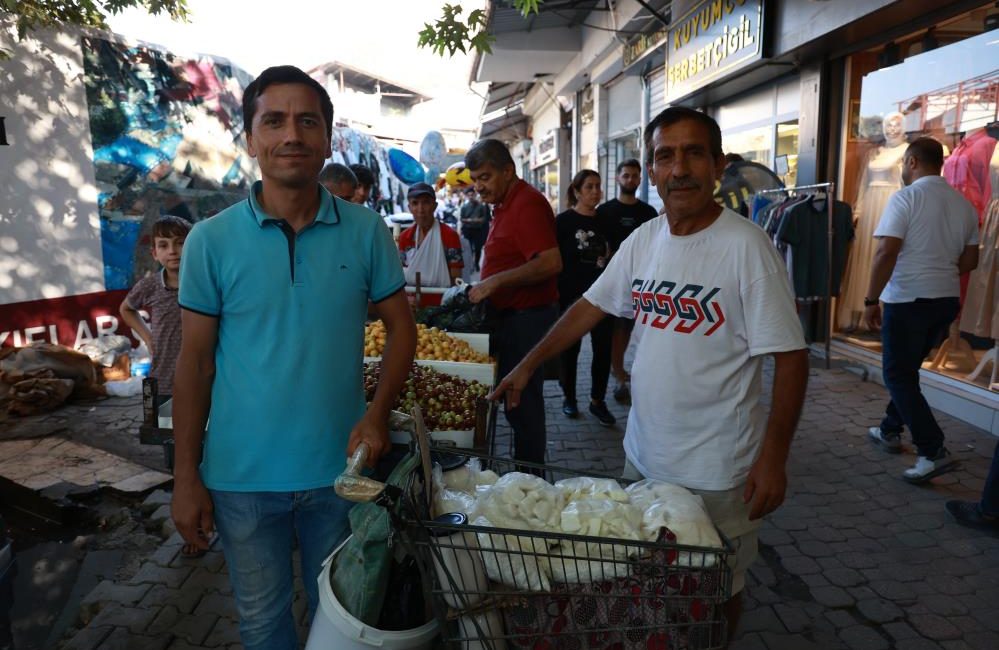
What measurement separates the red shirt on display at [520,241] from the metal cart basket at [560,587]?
8.99 ft

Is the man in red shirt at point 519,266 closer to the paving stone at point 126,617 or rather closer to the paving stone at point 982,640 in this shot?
the paving stone at point 126,617

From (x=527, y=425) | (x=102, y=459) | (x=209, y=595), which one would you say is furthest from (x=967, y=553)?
(x=102, y=459)

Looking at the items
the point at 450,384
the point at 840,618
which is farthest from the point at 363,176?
the point at 840,618

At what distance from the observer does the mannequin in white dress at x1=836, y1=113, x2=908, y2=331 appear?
24.2 ft

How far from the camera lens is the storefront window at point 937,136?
602cm

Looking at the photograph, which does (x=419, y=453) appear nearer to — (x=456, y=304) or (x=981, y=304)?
(x=456, y=304)

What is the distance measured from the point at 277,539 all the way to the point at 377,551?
0.62 meters

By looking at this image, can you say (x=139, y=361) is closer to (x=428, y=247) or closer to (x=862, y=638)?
(x=428, y=247)

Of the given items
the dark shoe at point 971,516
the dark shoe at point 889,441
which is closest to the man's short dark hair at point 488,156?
the dark shoe at point 971,516

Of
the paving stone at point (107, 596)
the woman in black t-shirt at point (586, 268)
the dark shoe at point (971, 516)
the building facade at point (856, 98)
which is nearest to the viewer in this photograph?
the paving stone at point (107, 596)

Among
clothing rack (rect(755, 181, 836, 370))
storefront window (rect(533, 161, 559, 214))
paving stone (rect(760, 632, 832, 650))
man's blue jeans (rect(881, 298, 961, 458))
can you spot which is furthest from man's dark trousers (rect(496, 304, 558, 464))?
storefront window (rect(533, 161, 559, 214))

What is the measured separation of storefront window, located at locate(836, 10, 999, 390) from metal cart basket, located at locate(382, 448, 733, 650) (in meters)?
5.74

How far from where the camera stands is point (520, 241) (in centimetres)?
419

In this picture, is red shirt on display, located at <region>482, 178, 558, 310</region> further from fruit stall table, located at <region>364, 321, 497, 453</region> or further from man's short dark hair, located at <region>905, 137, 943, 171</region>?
man's short dark hair, located at <region>905, 137, 943, 171</region>
